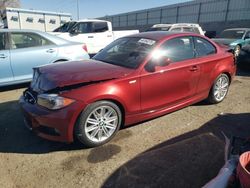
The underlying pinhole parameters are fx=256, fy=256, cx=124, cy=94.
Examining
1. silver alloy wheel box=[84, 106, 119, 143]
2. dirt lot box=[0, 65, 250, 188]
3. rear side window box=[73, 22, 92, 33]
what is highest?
rear side window box=[73, 22, 92, 33]

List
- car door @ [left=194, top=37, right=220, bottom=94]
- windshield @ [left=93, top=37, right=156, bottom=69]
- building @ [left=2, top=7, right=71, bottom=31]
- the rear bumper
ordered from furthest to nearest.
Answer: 1. building @ [left=2, top=7, right=71, bottom=31]
2. car door @ [left=194, top=37, right=220, bottom=94]
3. windshield @ [left=93, top=37, right=156, bottom=69]
4. the rear bumper

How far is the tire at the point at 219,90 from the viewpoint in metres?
5.25

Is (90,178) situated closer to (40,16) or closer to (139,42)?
(139,42)

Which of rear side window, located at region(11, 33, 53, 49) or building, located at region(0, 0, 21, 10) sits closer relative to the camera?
rear side window, located at region(11, 33, 53, 49)

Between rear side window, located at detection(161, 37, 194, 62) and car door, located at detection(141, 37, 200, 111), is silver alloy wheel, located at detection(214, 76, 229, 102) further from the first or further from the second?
rear side window, located at detection(161, 37, 194, 62)

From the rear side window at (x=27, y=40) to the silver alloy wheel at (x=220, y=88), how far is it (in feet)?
14.1

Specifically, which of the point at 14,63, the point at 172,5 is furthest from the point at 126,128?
the point at 172,5

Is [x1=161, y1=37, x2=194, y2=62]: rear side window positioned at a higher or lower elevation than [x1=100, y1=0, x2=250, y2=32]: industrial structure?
lower

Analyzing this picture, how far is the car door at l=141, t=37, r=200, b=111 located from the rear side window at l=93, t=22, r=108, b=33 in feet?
24.3

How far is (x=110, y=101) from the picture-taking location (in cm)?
365

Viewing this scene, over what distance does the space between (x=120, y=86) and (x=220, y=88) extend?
2702 millimetres

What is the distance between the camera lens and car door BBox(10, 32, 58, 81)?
6207mm

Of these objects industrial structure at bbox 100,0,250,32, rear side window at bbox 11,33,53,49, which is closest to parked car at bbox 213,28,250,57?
rear side window at bbox 11,33,53,49

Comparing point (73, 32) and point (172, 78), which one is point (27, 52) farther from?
point (73, 32)
